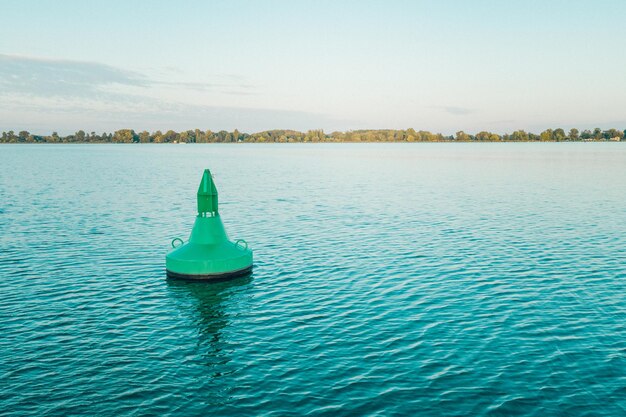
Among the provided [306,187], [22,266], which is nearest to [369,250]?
[22,266]

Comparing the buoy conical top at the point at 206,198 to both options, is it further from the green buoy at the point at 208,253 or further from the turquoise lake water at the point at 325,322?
the turquoise lake water at the point at 325,322

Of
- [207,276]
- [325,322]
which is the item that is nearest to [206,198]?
[207,276]

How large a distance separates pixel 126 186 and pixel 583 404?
66941 mm

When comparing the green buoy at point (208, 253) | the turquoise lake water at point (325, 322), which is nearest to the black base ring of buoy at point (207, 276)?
the green buoy at point (208, 253)

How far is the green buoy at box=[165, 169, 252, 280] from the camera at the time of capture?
914 inches

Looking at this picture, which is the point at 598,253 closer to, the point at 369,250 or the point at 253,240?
the point at 369,250

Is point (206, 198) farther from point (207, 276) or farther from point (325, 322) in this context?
point (325, 322)

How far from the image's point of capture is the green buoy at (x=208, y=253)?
23219 mm

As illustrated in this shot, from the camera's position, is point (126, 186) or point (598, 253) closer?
point (598, 253)

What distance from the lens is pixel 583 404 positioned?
1240cm

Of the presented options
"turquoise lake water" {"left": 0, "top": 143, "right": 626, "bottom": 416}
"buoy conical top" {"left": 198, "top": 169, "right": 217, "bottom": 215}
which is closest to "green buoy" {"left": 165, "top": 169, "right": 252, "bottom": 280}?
"buoy conical top" {"left": 198, "top": 169, "right": 217, "bottom": 215}

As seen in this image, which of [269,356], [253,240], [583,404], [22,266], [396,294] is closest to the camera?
[583,404]

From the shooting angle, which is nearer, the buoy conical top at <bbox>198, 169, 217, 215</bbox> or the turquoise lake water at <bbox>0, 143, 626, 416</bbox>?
the turquoise lake water at <bbox>0, 143, 626, 416</bbox>

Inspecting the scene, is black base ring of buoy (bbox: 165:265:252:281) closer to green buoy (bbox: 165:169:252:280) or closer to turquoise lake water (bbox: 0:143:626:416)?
green buoy (bbox: 165:169:252:280)
